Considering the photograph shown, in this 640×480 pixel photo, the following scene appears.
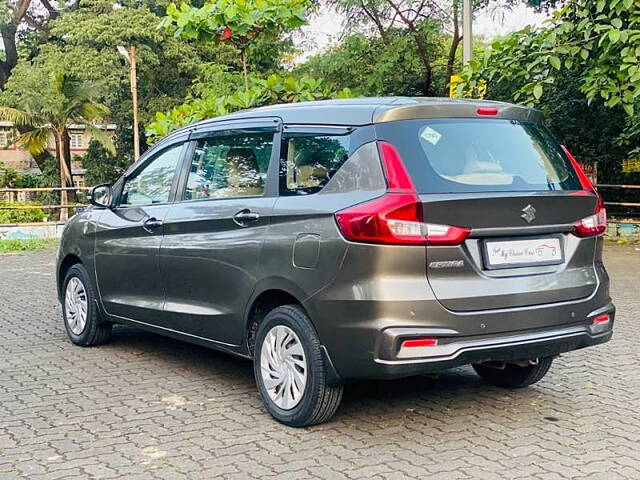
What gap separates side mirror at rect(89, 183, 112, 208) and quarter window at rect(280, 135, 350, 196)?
2.35 meters

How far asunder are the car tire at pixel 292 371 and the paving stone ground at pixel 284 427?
0.42ft

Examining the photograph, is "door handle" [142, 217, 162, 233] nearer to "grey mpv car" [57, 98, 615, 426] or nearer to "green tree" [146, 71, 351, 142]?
"grey mpv car" [57, 98, 615, 426]

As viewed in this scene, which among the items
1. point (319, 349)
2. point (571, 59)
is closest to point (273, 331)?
point (319, 349)

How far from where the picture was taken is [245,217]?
496cm

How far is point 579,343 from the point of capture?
4574 millimetres

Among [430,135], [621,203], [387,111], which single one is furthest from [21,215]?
[430,135]

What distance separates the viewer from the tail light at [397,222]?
4086 millimetres

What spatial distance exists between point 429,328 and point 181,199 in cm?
238

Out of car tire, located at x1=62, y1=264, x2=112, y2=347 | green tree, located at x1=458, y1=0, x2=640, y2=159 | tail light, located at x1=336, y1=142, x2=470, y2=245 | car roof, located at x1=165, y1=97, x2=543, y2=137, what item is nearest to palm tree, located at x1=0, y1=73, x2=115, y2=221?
green tree, located at x1=458, y1=0, x2=640, y2=159

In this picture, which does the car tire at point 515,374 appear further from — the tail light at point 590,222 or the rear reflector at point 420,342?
the rear reflector at point 420,342

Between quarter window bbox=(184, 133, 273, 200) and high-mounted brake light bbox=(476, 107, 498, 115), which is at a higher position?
high-mounted brake light bbox=(476, 107, 498, 115)

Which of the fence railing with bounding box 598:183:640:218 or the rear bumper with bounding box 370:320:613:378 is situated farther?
the fence railing with bounding box 598:183:640:218

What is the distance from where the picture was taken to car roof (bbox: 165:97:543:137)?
14.6 feet

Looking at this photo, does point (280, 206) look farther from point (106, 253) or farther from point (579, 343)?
point (106, 253)
